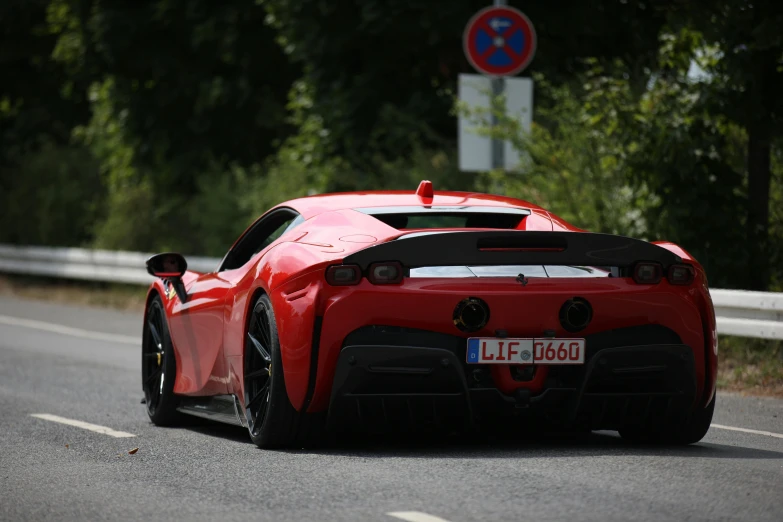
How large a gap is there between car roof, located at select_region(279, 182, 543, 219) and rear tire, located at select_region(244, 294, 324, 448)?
0.69 metres

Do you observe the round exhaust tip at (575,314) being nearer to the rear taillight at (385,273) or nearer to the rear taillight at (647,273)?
the rear taillight at (647,273)

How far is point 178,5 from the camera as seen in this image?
24.3 metres

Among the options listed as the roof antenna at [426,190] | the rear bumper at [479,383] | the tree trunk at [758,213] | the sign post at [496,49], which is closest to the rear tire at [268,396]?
the rear bumper at [479,383]

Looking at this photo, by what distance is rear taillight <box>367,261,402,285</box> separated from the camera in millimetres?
6926

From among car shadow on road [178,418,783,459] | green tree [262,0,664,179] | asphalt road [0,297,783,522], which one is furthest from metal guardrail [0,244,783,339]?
car shadow on road [178,418,783,459]

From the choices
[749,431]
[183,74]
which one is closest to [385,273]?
[749,431]

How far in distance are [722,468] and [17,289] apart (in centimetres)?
1995

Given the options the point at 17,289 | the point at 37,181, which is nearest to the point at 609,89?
the point at 17,289

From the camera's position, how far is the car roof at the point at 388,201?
7.90 metres

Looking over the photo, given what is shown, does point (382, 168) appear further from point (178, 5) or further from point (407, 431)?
point (407, 431)

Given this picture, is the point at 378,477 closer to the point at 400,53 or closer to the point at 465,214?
the point at 465,214

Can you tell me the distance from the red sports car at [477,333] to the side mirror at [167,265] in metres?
1.66

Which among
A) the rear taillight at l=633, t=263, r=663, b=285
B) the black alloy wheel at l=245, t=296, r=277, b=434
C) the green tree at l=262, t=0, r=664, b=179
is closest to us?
the rear taillight at l=633, t=263, r=663, b=285

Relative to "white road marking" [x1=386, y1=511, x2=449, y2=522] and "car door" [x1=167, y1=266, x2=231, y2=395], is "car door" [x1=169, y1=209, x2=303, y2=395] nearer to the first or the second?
"car door" [x1=167, y1=266, x2=231, y2=395]
